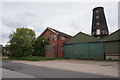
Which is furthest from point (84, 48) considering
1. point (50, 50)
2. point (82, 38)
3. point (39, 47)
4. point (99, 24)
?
point (99, 24)

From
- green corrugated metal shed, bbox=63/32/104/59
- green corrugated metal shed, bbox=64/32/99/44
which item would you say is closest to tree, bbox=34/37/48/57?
green corrugated metal shed, bbox=63/32/104/59

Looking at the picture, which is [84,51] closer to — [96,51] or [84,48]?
[84,48]

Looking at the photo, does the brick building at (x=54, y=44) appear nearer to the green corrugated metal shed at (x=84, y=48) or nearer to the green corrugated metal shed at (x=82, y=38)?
the green corrugated metal shed at (x=84, y=48)

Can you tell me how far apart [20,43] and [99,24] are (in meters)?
26.9

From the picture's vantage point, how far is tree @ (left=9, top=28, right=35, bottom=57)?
20.7m

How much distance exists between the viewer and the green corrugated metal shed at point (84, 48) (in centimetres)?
1900

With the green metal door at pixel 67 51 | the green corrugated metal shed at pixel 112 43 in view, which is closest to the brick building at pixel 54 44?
the green metal door at pixel 67 51

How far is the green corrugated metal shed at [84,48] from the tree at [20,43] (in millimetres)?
9149

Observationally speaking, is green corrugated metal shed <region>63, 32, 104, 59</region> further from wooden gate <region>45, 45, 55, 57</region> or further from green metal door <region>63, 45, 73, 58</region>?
wooden gate <region>45, 45, 55, 57</region>

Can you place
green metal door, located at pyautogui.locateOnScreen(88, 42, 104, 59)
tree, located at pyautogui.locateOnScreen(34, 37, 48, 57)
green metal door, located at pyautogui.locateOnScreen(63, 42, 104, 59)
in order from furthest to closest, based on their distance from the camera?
tree, located at pyautogui.locateOnScreen(34, 37, 48, 57) → green metal door, located at pyautogui.locateOnScreen(63, 42, 104, 59) → green metal door, located at pyautogui.locateOnScreen(88, 42, 104, 59)

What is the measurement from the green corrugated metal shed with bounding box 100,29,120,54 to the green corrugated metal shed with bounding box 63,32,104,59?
94cm

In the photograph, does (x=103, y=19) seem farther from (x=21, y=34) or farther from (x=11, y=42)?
(x=11, y=42)

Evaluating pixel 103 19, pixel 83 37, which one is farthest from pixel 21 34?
pixel 103 19

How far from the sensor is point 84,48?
2067 centimetres
